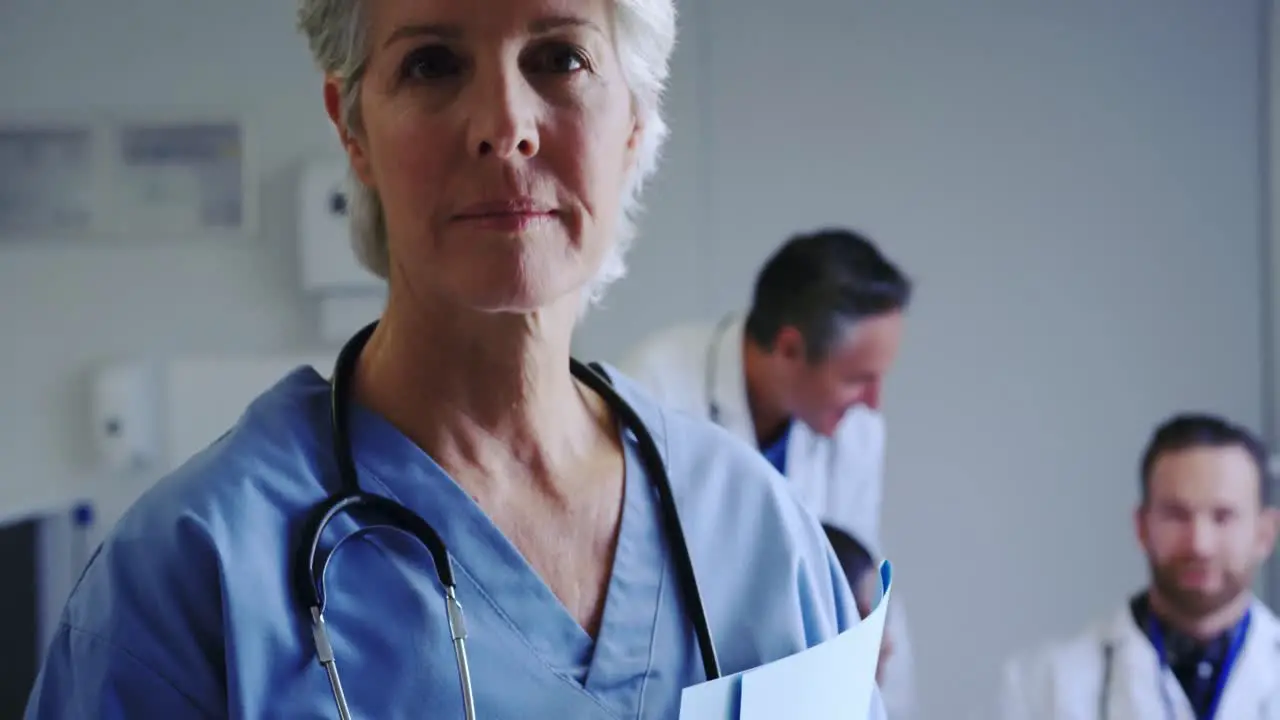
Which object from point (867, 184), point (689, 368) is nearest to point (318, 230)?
point (689, 368)

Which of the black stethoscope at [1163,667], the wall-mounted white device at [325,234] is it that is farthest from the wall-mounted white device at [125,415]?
the black stethoscope at [1163,667]

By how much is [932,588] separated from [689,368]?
2.74ft

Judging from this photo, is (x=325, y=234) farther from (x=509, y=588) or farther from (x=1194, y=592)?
(x=509, y=588)

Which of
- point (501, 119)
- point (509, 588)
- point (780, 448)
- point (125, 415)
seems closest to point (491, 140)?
point (501, 119)

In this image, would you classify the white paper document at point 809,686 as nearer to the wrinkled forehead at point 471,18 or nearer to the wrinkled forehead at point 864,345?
the wrinkled forehead at point 471,18

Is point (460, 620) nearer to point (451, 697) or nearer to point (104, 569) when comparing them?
point (451, 697)

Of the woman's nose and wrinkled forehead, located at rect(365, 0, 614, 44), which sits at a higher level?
wrinkled forehead, located at rect(365, 0, 614, 44)

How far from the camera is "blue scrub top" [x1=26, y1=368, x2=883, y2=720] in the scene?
1.95ft

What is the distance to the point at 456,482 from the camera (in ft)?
2.32

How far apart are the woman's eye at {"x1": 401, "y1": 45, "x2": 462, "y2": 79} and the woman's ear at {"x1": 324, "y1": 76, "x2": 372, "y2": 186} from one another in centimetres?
7

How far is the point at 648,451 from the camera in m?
0.80

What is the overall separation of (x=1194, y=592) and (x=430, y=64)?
5.88ft

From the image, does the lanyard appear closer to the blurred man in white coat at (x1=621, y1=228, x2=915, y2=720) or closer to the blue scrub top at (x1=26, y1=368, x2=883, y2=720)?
the blurred man in white coat at (x1=621, y1=228, x2=915, y2=720)

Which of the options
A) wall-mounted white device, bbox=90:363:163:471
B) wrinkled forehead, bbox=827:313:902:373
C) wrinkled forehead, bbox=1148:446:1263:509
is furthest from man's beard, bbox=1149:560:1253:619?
wall-mounted white device, bbox=90:363:163:471
